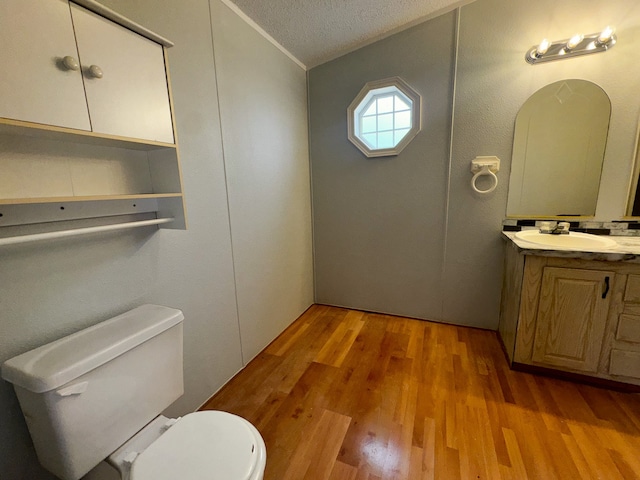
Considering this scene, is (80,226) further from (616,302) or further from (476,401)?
(616,302)

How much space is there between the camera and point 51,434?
79 cm

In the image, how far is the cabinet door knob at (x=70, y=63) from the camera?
0.79 meters

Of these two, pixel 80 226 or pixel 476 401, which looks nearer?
pixel 80 226

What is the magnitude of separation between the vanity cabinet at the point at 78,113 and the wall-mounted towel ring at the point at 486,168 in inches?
81.4

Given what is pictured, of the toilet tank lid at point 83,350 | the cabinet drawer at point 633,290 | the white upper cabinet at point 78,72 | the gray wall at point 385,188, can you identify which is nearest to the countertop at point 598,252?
the cabinet drawer at point 633,290

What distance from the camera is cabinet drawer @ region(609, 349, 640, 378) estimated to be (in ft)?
5.04

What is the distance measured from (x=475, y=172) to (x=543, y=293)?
0.99m

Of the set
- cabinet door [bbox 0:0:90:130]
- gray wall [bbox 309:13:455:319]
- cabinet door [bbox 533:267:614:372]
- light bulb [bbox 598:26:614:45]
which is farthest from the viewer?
gray wall [bbox 309:13:455:319]

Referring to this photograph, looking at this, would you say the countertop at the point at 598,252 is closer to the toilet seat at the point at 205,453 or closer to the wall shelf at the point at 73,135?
the toilet seat at the point at 205,453

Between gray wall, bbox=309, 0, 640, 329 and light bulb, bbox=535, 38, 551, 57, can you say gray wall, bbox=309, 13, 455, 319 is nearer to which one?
gray wall, bbox=309, 0, 640, 329

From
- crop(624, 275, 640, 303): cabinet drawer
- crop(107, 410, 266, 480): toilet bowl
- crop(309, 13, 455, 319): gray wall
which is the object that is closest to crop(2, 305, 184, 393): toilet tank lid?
crop(107, 410, 266, 480): toilet bowl

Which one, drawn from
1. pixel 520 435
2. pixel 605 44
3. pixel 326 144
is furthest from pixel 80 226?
pixel 605 44

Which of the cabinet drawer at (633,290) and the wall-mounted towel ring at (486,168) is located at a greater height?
the wall-mounted towel ring at (486,168)

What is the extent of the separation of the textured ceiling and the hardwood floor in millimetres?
2400
